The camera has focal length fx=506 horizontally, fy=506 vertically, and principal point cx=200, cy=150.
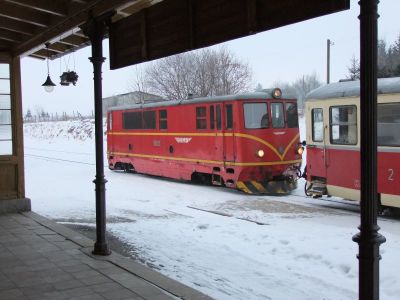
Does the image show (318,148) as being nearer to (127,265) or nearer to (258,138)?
(258,138)

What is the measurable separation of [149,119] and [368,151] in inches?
626

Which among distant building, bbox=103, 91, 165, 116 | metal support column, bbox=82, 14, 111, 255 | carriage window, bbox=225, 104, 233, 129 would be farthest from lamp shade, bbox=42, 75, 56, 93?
distant building, bbox=103, 91, 165, 116

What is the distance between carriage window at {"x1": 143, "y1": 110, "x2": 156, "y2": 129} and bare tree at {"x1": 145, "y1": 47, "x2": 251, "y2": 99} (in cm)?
1686

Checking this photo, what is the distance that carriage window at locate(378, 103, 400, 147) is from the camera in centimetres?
978

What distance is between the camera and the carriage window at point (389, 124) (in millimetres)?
9781

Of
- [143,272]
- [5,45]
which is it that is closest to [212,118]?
[5,45]

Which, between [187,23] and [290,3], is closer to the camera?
[290,3]

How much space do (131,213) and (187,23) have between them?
6178mm

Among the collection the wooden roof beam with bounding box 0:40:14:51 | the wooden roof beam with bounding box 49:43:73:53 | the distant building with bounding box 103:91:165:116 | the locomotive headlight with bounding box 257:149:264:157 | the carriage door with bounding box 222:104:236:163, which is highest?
the distant building with bounding box 103:91:165:116

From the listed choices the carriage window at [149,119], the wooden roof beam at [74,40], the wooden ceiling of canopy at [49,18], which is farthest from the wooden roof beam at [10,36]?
the carriage window at [149,119]

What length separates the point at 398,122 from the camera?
9.74m

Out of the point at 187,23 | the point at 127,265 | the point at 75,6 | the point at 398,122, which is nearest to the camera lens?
the point at 187,23

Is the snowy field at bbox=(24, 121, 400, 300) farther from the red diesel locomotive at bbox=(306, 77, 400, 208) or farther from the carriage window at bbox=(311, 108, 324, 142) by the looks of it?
the carriage window at bbox=(311, 108, 324, 142)

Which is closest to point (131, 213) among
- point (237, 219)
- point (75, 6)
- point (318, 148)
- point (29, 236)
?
point (237, 219)
